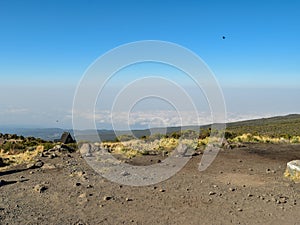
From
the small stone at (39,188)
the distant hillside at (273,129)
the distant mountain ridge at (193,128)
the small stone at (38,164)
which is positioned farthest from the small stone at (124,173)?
the distant hillside at (273,129)

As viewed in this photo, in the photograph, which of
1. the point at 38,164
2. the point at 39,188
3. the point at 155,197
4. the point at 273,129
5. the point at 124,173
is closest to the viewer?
the point at 155,197

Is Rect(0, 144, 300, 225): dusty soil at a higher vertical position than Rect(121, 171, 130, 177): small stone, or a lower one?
lower

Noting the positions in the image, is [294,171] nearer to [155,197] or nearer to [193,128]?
[155,197]

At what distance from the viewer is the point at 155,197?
31.8 ft

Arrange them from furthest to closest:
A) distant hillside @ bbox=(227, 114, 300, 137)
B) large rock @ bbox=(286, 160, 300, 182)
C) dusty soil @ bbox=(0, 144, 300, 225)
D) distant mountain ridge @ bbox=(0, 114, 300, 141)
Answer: distant hillside @ bbox=(227, 114, 300, 137), distant mountain ridge @ bbox=(0, 114, 300, 141), large rock @ bbox=(286, 160, 300, 182), dusty soil @ bbox=(0, 144, 300, 225)

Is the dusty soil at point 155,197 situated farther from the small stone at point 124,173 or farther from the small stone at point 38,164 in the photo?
the small stone at point 124,173

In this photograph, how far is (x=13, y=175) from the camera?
1283 cm

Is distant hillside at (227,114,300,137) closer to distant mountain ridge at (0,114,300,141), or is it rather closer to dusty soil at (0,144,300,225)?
distant mountain ridge at (0,114,300,141)

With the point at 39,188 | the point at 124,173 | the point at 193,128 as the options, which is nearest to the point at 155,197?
the point at 124,173

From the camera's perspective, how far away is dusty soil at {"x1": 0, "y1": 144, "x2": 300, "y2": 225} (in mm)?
8062

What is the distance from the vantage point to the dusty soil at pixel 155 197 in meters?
8.06

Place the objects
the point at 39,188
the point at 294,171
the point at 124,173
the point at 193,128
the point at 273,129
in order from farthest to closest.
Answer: the point at 273,129 < the point at 193,128 < the point at 124,173 < the point at 294,171 < the point at 39,188

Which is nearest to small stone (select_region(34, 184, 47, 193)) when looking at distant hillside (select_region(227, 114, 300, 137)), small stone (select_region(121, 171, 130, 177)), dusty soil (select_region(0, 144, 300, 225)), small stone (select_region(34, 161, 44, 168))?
dusty soil (select_region(0, 144, 300, 225))

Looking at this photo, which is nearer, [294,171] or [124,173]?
[294,171]
